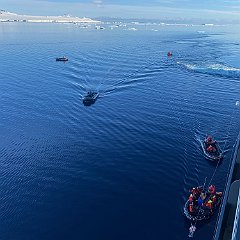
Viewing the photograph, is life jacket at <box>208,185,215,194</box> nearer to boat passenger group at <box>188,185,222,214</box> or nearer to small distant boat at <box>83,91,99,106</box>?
boat passenger group at <box>188,185,222,214</box>

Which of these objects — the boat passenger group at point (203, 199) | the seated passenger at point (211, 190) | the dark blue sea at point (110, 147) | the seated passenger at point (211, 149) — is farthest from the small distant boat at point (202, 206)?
the seated passenger at point (211, 149)

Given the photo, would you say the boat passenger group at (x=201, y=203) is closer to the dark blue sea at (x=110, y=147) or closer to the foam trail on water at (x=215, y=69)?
the dark blue sea at (x=110, y=147)

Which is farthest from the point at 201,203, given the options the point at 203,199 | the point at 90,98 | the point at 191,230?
the point at 90,98

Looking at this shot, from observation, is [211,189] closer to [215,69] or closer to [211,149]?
[211,149]

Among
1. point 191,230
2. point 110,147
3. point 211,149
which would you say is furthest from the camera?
point 110,147

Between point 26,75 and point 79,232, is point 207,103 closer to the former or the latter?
point 79,232

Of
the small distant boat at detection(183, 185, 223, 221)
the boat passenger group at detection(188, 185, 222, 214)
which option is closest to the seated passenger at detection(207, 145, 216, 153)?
the boat passenger group at detection(188, 185, 222, 214)

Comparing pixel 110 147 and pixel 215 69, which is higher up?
pixel 215 69
